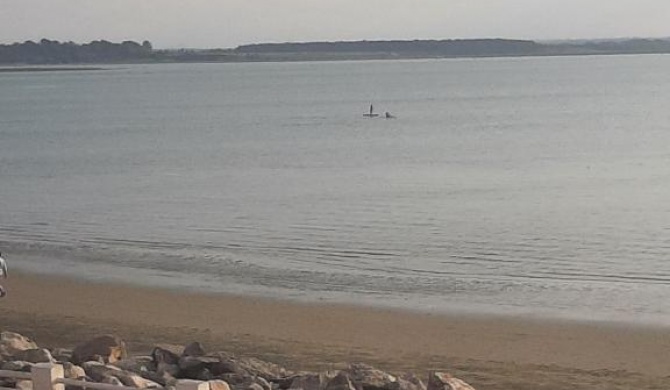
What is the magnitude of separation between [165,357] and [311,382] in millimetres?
1653

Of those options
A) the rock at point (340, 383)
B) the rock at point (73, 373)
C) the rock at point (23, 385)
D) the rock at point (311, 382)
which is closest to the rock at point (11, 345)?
the rock at point (73, 373)

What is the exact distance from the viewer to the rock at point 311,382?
8578 millimetres

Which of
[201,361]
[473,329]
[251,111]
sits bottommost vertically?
[251,111]

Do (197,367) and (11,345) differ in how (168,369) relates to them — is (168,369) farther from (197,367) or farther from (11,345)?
(11,345)

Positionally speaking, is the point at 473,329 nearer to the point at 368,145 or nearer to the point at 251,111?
the point at 368,145

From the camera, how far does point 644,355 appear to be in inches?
524

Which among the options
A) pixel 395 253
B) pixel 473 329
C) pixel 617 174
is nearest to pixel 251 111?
pixel 617 174

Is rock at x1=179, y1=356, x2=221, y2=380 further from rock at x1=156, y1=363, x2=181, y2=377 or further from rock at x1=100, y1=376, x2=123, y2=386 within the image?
rock at x1=100, y1=376, x2=123, y2=386

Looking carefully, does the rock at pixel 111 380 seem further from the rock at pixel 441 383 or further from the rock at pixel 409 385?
the rock at pixel 441 383

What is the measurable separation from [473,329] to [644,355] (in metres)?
2.34

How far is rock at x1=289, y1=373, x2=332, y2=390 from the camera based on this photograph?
8.58 m

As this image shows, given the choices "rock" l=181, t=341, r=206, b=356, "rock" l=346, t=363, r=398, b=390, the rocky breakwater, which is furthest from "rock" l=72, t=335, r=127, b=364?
"rock" l=346, t=363, r=398, b=390

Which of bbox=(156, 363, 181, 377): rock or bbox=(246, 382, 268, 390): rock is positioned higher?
bbox=(246, 382, 268, 390): rock

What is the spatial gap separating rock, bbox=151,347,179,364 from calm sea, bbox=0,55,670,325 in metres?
7.04
